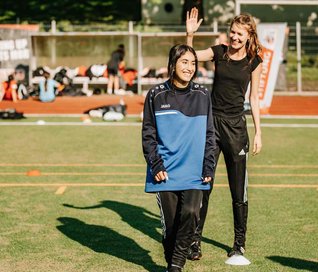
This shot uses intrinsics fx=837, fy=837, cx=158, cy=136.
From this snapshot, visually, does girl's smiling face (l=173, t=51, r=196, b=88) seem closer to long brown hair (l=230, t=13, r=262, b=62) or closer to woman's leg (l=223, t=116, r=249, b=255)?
long brown hair (l=230, t=13, r=262, b=62)

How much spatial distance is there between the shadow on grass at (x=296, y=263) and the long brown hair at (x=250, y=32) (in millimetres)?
1744

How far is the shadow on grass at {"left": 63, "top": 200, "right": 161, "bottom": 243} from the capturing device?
8477mm

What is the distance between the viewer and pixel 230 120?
7.24m

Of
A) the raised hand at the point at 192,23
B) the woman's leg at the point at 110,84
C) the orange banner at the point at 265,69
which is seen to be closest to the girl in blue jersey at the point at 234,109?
the raised hand at the point at 192,23

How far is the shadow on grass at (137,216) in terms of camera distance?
8.48 metres

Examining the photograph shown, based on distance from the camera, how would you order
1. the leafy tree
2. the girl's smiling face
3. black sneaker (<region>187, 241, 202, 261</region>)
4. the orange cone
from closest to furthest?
the girl's smiling face, black sneaker (<region>187, 241, 202, 261</region>), the orange cone, the leafy tree

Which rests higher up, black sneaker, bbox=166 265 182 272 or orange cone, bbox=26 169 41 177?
black sneaker, bbox=166 265 182 272

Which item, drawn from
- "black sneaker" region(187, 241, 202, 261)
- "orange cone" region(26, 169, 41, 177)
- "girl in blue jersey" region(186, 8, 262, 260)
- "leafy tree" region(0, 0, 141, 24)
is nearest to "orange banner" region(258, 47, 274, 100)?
"orange cone" region(26, 169, 41, 177)

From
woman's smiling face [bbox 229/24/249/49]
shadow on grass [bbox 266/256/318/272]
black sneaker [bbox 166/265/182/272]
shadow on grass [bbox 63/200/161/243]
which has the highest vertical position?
woman's smiling face [bbox 229/24/249/49]

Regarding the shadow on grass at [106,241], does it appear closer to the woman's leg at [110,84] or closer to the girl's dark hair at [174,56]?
the girl's dark hair at [174,56]

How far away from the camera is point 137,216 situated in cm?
918

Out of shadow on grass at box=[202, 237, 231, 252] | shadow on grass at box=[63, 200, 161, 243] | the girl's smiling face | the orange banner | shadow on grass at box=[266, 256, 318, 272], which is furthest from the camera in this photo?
the orange banner

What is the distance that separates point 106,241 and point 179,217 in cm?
180

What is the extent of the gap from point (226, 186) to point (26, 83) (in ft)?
56.9
